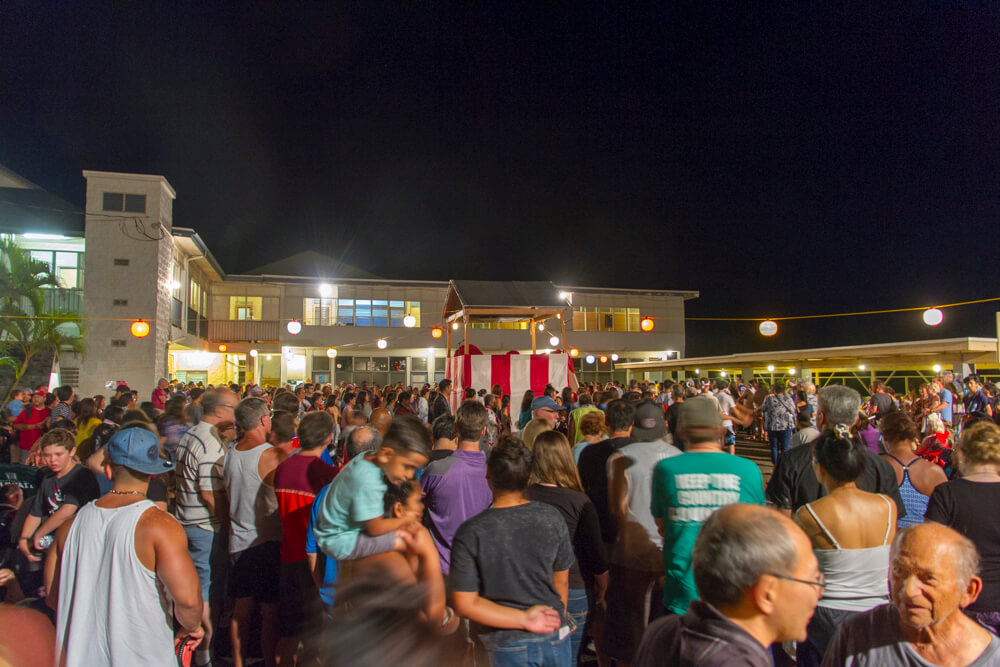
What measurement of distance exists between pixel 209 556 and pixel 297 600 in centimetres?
82

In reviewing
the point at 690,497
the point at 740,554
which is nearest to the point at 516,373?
the point at 690,497

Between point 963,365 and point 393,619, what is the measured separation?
864 inches

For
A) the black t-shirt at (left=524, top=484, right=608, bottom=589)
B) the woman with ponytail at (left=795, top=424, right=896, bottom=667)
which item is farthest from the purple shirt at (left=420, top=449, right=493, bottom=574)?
the woman with ponytail at (left=795, top=424, right=896, bottom=667)

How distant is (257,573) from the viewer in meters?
3.91

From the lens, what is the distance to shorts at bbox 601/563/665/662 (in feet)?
11.0

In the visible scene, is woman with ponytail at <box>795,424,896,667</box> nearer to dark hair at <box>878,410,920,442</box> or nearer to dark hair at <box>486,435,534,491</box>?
dark hair at <box>486,435,534,491</box>

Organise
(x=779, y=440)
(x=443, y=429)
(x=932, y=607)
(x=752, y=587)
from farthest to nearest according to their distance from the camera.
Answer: (x=779, y=440), (x=443, y=429), (x=932, y=607), (x=752, y=587)

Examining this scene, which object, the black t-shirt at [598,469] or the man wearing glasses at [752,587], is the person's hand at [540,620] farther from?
the black t-shirt at [598,469]

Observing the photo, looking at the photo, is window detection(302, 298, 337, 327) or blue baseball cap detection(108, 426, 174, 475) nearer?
blue baseball cap detection(108, 426, 174, 475)

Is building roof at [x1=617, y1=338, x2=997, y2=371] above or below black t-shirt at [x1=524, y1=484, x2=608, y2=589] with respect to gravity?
above

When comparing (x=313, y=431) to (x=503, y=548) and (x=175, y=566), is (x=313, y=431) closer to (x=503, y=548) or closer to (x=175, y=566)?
(x=175, y=566)

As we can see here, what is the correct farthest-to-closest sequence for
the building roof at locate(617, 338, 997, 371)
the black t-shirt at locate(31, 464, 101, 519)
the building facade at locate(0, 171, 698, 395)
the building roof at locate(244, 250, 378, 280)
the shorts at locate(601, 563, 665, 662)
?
1. the building roof at locate(244, 250, 378, 280)
2. the building facade at locate(0, 171, 698, 395)
3. the building roof at locate(617, 338, 997, 371)
4. the black t-shirt at locate(31, 464, 101, 519)
5. the shorts at locate(601, 563, 665, 662)

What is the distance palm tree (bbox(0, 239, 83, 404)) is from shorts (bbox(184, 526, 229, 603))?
55.8ft

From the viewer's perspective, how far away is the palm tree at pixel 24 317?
1716 centimetres
